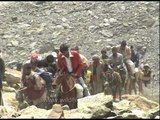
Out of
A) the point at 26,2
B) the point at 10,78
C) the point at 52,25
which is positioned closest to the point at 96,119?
the point at 10,78

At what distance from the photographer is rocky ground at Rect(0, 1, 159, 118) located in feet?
93.9

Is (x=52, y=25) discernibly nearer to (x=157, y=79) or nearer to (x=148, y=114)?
(x=157, y=79)

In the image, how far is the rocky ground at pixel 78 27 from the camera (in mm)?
28625

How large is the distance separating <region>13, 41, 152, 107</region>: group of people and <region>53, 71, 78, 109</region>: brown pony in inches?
8.8

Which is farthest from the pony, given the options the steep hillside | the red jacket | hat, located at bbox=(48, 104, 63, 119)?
the steep hillside

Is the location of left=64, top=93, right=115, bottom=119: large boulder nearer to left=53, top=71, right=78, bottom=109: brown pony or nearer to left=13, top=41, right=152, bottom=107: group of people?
left=53, top=71, right=78, bottom=109: brown pony

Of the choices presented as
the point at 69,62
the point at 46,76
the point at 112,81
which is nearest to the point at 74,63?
the point at 69,62

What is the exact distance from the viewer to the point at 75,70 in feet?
39.5

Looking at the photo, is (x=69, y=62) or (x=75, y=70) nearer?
(x=69, y=62)

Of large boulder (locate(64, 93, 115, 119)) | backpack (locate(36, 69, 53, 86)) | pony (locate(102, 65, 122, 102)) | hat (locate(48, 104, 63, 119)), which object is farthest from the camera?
pony (locate(102, 65, 122, 102))

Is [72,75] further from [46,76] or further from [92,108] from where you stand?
[92,108]

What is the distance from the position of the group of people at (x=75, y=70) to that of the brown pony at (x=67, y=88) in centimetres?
22

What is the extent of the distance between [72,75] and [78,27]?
19377 mm

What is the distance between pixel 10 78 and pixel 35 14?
15978mm
